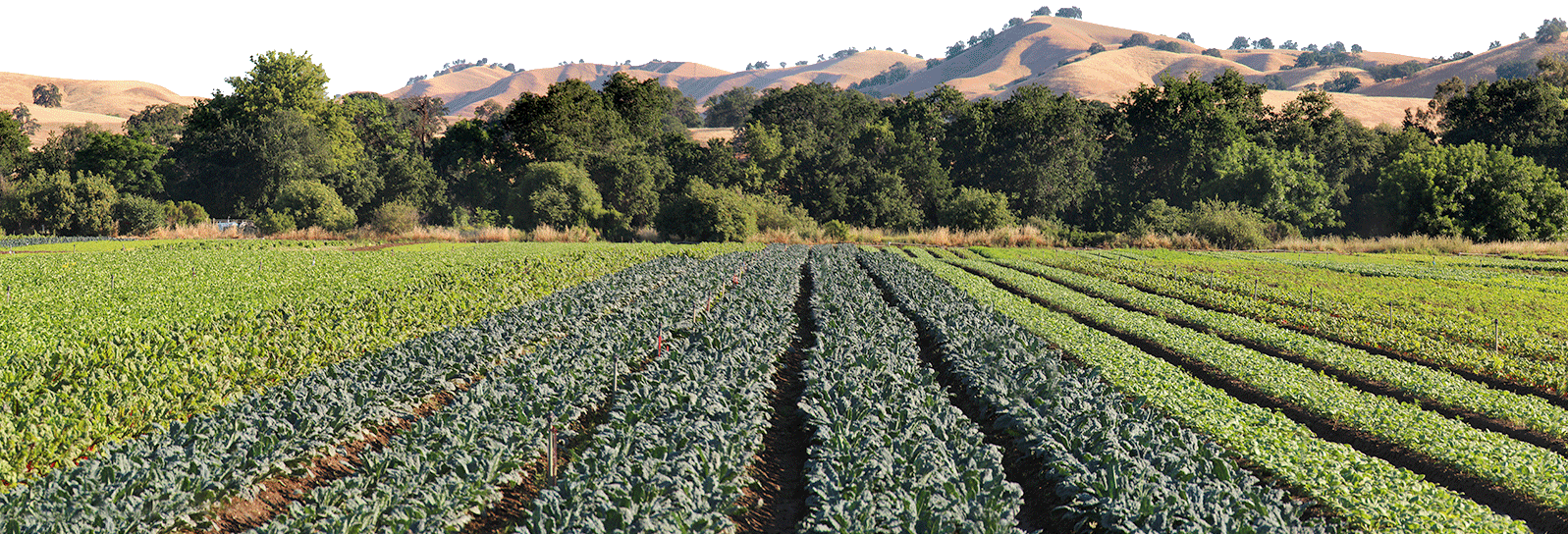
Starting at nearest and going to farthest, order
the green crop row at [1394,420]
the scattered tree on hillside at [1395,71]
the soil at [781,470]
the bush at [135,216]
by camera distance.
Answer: the soil at [781,470]
the green crop row at [1394,420]
the bush at [135,216]
the scattered tree on hillside at [1395,71]

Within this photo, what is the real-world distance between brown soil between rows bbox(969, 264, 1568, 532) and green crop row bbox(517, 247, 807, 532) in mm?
6746

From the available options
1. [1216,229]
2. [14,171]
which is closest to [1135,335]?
[1216,229]

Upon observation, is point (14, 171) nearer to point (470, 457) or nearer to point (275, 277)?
point (275, 277)

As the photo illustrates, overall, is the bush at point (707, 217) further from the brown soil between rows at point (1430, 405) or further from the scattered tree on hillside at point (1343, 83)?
the scattered tree on hillside at point (1343, 83)

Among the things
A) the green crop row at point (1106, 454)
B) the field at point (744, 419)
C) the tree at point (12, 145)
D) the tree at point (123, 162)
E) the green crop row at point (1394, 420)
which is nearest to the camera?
the green crop row at point (1106, 454)

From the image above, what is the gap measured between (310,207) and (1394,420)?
197 ft

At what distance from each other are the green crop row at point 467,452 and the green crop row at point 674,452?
506 mm

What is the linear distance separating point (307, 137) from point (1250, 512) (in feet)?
227

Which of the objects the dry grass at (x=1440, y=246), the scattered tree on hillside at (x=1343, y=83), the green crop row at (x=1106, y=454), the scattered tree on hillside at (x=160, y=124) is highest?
the scattered tree on hillside at (x=1343, y=83)

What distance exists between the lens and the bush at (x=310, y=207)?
2215 inches

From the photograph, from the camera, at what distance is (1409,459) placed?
9.36 m

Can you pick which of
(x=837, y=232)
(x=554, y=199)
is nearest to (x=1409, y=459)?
(x=554, y=199)

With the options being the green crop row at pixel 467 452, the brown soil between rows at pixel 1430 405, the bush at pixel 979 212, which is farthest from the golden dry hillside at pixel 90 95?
the brown soil between rows at pixel 1430 405

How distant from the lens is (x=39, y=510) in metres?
5.89
